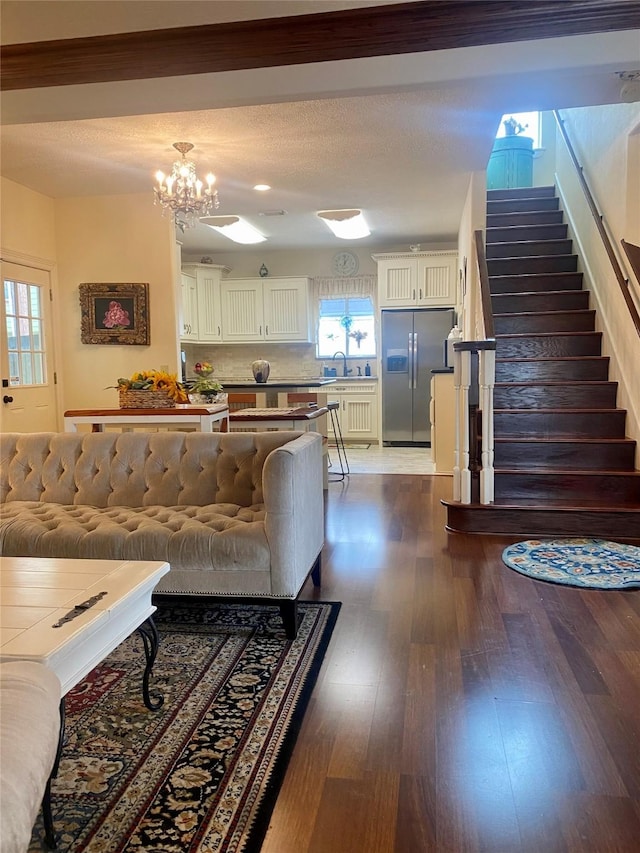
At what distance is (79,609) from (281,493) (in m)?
1.00

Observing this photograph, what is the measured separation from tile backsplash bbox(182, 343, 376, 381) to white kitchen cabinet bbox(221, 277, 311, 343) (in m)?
0.34

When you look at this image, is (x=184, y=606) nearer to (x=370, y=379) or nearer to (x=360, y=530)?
(x=360, y=530)

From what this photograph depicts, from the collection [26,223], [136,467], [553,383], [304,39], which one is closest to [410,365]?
[553,383]

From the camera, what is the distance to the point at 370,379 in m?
8.30

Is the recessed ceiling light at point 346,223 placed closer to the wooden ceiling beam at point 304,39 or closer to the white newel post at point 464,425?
the white newel post at point 464,425

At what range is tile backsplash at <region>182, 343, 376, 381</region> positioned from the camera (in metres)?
8.83

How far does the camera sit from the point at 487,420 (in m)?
3.98

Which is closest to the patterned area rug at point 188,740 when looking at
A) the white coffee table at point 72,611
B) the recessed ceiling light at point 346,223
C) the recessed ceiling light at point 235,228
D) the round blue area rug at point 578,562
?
the white coffee table at point 72,611

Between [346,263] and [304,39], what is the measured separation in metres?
5.53

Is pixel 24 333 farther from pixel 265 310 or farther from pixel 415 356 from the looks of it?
pixel 415 356

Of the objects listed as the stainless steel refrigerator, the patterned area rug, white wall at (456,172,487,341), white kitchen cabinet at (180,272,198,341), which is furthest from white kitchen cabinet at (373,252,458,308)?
the patterned area rug

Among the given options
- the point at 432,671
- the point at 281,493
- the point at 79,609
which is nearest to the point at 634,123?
the point at 281,493

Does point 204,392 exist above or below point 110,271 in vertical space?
below

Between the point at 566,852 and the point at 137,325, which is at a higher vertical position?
the point at 137,325
